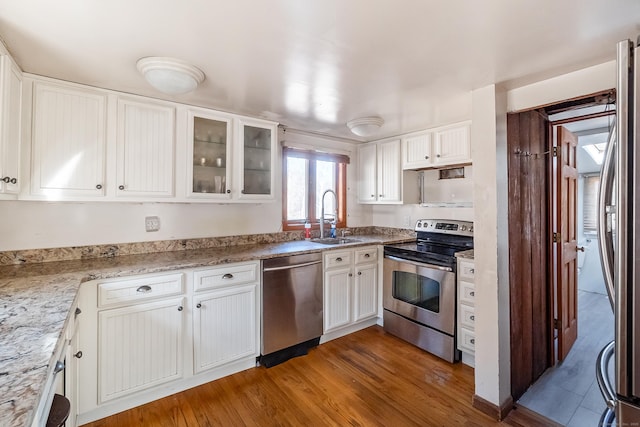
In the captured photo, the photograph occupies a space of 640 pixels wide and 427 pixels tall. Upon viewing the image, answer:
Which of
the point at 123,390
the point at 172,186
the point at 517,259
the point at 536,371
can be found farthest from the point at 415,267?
the point at 123,390

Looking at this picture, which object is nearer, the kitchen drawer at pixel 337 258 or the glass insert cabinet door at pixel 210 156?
the glass insert cabinet door at pixel 210 156

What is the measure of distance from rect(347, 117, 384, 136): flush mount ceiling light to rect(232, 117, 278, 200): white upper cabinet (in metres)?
0.72

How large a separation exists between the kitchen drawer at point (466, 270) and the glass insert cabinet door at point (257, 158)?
1.72 metres

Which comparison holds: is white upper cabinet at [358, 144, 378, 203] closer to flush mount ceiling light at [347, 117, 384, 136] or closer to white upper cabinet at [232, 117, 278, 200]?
flush mount ceiling light at [347, 117, 384, 136]

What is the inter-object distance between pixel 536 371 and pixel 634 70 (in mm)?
2216

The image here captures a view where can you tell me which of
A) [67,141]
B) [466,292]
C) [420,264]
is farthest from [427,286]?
[67,141]

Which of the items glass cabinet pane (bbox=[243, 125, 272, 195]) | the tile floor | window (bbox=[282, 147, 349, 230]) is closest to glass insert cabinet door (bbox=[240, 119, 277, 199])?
glass cabinet pane (bbox=[243, 125, 272, 195])

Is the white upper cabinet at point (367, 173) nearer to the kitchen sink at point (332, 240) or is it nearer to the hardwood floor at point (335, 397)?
the kitchen sink at point (332, 240)

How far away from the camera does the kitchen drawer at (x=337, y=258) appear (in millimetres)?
2797

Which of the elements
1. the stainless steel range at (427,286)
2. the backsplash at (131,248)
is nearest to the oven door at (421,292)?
the stainless steel range at (427,286)

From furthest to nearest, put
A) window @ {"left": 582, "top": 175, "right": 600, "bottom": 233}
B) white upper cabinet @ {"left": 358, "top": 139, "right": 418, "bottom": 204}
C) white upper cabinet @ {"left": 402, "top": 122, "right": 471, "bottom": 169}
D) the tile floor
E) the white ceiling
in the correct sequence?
window @ {"left": 582, "top": 175, "right": 600, "bottom": 233} < white upper cabinet @ {"left": 358, "top": 139, "right": 418, "bottom": 204} < white upper cabinet @ {"left": 402, "top": 122, "right": 471, "bottom": 169} < the tile floor < the white ceiling

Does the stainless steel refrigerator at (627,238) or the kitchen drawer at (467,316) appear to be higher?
the stainless steel refrigerator at (627,238)

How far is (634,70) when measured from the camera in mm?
883

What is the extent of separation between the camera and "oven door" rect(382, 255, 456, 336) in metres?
2.52
